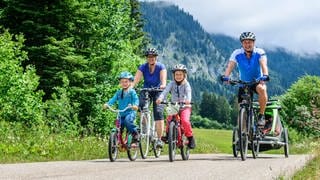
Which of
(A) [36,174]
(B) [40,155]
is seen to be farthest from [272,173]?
(B) [40,155]

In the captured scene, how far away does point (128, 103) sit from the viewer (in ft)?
39.7

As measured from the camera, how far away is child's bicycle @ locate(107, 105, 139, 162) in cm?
1130

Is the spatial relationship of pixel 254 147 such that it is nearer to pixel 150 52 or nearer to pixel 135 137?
pixel 135 137

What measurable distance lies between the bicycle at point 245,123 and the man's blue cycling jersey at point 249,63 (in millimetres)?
246

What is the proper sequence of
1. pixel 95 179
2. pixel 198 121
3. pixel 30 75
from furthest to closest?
pixel 198 121
pixel 30 75
pixel 95 179

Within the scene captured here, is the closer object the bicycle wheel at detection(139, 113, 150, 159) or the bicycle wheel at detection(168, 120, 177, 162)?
the bicycle wheel at detection(168, 120, 177, 162)

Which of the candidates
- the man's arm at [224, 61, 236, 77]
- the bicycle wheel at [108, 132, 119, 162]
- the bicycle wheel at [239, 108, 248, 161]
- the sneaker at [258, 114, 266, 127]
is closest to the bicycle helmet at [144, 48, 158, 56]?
the man's arm at [224, 61, 236, 77]

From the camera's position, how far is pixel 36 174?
298 inches

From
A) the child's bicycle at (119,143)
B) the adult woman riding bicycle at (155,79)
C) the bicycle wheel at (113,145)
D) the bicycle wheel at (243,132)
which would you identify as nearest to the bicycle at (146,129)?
the adult woman riding bicycle at (155,79)

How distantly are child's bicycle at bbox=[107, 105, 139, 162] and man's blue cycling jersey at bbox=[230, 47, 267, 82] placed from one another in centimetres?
243

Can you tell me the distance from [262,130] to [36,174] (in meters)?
6.32

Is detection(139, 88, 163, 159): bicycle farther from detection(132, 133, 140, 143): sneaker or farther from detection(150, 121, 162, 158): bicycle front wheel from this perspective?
detection(132, 133, 140, 143): sneaker

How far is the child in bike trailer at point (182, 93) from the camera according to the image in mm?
12070

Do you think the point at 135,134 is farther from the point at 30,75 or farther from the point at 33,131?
the point at 30,75
